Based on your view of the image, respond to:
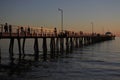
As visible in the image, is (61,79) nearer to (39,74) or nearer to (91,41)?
(39,74)

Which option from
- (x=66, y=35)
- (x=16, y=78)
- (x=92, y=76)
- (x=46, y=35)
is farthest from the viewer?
(x=66, y=35)

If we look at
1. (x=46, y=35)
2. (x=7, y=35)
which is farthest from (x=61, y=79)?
(x=46, y=35)

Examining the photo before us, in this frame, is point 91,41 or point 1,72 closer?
point 1,72

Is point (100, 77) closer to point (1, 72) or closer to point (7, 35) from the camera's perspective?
point (1, 72)

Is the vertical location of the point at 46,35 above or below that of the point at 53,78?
above

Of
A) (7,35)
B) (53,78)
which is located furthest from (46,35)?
(53,78)

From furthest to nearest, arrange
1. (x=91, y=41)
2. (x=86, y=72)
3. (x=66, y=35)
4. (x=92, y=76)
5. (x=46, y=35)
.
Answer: (x=91, y=41) < (x=66, y=35) < (x=46, y=35) < (x=86, y=72) < (x=92, y=76)

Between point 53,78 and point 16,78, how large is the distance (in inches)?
105

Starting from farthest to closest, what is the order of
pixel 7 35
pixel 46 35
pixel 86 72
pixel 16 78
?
pixel 46 35
pixel 7 35
pixel 86 72
pixel 16 78

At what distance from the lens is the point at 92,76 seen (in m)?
25.6

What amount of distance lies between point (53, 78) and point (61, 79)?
71 cm

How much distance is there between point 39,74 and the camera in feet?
86.1

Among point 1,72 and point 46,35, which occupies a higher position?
point 46,35

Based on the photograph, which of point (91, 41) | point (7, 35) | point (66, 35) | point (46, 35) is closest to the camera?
point (7, 35)
